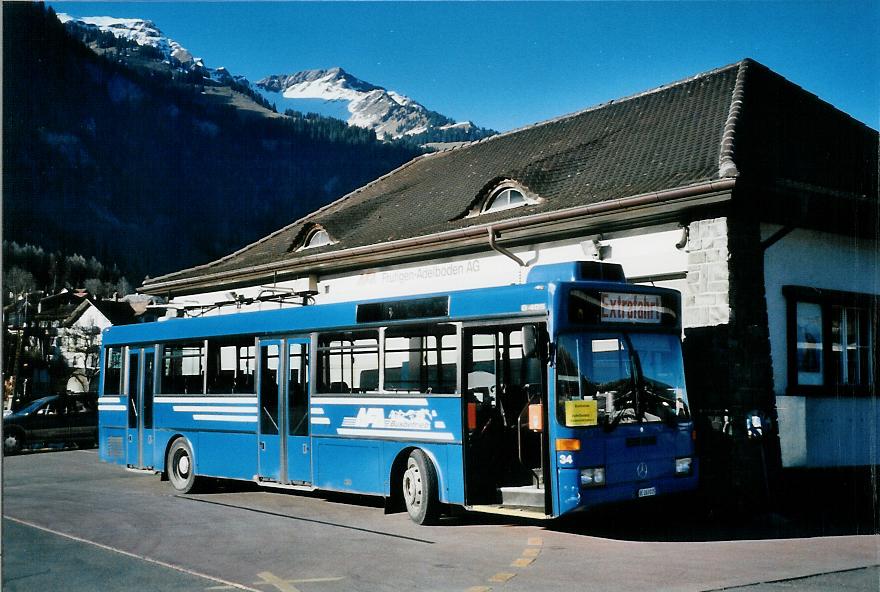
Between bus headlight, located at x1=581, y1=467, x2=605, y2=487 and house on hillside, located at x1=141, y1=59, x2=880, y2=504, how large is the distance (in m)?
3.86

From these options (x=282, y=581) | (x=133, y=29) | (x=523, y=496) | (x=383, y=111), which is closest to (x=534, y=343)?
(x=523, y=496)

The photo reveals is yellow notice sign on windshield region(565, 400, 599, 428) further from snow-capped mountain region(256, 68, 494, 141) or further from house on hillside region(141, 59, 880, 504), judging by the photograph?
snow-capped mountain region(256, 68, 494, 141)

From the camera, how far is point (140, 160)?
2702 inches

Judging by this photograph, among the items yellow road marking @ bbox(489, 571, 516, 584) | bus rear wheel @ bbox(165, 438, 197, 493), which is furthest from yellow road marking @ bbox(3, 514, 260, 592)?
bus rear wheel @ bbox(165, 438, 197, 493)

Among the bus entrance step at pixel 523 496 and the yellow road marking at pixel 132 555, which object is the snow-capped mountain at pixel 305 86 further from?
the bus entrance step at pixel 523 496

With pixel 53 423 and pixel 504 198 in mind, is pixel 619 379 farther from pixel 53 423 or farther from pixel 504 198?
pixel 53 423

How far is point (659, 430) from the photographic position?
10750 mm

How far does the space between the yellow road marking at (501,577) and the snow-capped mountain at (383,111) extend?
10.3 metres

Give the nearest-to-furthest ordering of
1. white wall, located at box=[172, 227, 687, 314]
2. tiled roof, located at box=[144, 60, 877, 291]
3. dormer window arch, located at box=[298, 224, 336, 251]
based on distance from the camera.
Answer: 1. white wall, located at box=[172, 227, 687, 314]
2. tiled roof, located at box=[144, 60, 877, 291]
3. dormer window arch, located at box=[298, 224, 336, 251]

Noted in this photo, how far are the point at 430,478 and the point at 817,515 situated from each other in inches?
212

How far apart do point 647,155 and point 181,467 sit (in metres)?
9.95

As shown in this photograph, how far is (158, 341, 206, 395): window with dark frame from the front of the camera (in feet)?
52.0

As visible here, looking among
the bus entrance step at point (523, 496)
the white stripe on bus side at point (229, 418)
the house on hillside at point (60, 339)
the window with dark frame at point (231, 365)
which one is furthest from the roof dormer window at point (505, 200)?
the house on hillside at point (60, 339)

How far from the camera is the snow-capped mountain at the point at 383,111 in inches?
790
